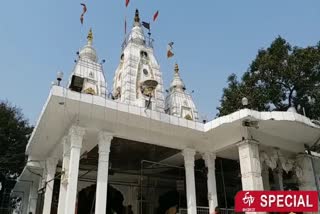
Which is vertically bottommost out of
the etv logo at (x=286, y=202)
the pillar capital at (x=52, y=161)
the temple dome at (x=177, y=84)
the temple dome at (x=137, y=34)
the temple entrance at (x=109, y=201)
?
the etv logo at (x=286, y=202)

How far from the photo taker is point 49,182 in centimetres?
1344

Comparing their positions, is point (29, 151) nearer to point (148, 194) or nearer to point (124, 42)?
point (148, 194)

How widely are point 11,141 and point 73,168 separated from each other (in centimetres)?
1767

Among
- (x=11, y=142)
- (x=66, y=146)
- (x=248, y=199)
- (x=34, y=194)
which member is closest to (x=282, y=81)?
(x=248, y=199)

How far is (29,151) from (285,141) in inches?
479

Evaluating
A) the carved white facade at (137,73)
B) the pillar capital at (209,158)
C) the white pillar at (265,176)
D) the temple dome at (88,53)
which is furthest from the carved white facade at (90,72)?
the white pillar at (265,176)

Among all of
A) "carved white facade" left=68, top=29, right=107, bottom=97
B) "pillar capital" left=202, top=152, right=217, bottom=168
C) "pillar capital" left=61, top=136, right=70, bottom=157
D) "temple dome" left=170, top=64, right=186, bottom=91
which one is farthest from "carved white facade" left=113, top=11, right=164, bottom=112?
"pillar capital" left=61, top=136, right=70, bottom=157

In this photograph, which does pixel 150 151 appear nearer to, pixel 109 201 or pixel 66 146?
pixel 66 146

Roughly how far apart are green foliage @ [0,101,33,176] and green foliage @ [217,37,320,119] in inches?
666

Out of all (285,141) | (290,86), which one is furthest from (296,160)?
(290,86)

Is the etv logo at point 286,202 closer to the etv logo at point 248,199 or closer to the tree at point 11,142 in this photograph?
the etv logo at point 248,199

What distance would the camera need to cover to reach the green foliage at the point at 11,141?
23.7 meters

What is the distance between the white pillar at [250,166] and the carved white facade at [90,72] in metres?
14.1

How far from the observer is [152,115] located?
35.8ft
